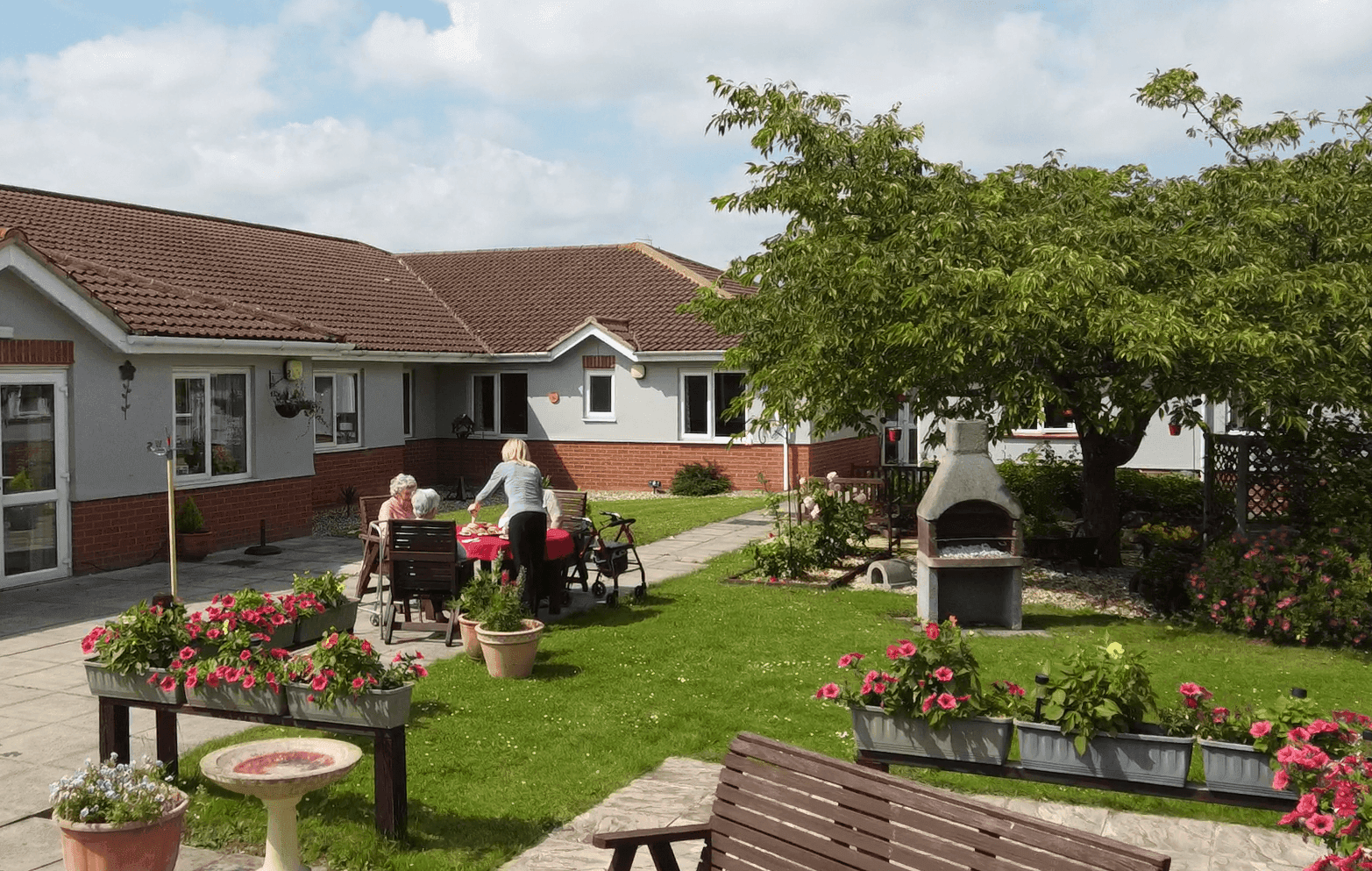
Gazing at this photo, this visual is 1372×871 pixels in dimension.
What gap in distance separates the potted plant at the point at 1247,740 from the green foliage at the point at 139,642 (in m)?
5.17

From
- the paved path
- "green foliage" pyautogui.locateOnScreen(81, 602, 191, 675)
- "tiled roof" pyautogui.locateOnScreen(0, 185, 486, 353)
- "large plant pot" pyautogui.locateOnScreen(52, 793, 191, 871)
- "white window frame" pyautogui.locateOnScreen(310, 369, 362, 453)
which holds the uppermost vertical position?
"tiled roof" pyautogui.locateOnScreen(0, 185, 486, 353)

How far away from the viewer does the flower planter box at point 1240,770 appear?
4949 millimetres

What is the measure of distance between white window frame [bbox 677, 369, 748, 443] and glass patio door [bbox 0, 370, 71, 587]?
1287 centimetres

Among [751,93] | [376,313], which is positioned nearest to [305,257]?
[376,313]

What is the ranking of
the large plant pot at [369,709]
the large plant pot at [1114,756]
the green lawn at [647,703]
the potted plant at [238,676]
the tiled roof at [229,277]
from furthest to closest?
the tiled roof at [229,277] < the green lawn at [647,703] < the potted plant at [238,676] < the large plant pot at [369,709] < the large plant pot at [1114,756]

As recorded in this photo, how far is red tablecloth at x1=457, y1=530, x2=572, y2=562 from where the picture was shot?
35.3 feet

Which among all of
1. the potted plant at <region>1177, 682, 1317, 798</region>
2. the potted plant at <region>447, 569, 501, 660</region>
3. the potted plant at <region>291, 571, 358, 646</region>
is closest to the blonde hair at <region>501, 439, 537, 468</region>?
the potted plant at <region>447, 569, 501, 660</region>

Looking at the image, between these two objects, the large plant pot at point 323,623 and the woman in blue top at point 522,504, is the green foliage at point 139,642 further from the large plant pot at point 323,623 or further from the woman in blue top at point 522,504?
the woman in blue top at point 522,504

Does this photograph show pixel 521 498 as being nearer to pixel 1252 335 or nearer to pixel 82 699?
pixel 82 699

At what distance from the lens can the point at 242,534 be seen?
53.8ft

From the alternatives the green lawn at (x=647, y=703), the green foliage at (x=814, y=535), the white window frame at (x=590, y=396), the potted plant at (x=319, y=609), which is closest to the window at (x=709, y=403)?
the white window frame at (x=590, y=396)

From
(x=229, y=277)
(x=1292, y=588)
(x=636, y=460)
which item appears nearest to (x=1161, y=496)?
(x=1292, y=588)

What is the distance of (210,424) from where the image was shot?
1617 cm

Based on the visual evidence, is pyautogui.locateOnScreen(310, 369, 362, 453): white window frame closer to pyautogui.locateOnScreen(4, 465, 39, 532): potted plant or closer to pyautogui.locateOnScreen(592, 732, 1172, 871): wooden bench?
pyautogui.locateOnScreen(4, 465, 39, 532): potted plant
